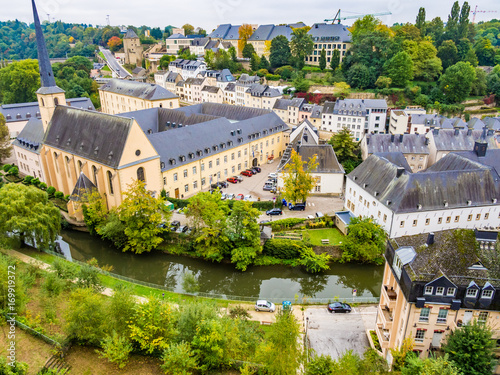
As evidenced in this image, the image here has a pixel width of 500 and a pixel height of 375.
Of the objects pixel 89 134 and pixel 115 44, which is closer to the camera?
pixel 89 134

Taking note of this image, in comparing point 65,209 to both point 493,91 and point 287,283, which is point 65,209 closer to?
point 287,283

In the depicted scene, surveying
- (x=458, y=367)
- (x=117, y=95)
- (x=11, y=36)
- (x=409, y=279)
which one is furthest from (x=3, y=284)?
(x=11, y=36)

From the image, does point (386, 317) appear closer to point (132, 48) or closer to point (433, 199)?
point (433, 199)

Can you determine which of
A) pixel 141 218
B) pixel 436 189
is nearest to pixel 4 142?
pixel 141 218

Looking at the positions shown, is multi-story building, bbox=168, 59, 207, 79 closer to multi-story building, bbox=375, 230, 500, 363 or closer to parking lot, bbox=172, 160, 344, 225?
parking lot, bbox=172, 160, 344, 225

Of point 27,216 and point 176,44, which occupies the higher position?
point 176,44

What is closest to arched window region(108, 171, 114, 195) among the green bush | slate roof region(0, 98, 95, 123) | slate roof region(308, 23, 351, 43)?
the green bush
